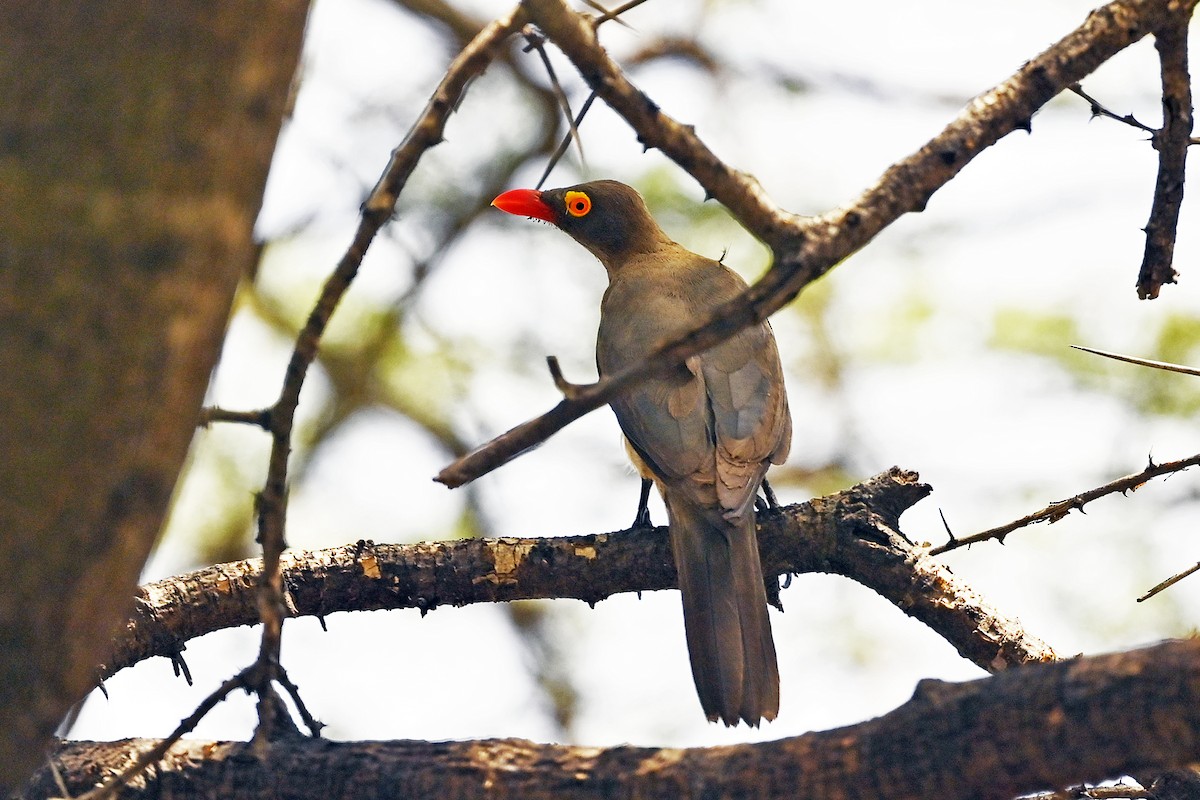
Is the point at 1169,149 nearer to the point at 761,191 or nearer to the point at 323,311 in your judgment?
the point at 761,191

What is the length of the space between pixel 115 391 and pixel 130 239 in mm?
212

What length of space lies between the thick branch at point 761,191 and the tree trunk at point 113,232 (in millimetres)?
464

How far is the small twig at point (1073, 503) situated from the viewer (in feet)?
9.01

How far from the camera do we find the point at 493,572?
3252 mm

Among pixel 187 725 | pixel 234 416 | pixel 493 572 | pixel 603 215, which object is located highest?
pixel 603 215

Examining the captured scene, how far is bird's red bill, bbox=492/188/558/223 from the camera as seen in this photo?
5.42 meters

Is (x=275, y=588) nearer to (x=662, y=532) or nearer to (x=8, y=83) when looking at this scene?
(x=8, y=83)

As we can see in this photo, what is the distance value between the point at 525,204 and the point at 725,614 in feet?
9.26

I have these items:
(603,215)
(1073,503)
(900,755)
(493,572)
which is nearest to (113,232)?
Answer: (900,755)

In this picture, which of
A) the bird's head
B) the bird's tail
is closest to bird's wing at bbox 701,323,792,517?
A: the bird's tail

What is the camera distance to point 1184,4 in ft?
8.64

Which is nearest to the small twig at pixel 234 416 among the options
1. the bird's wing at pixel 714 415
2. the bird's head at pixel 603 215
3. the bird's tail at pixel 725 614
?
the bird's tail at pixel 725 614

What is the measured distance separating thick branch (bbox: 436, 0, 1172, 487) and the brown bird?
141mm

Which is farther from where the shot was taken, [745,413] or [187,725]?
[745,413]
